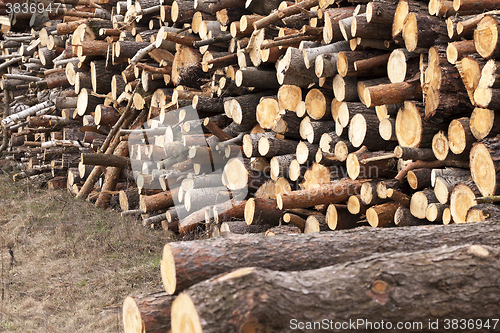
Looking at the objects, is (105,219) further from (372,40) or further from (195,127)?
(372,40)

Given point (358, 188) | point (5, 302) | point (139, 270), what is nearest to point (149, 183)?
point (139, 270)

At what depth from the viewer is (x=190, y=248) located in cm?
240

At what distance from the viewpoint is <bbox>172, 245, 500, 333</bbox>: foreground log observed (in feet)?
5.99

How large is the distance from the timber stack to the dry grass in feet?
1.87

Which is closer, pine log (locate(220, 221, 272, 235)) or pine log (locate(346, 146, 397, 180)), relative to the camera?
pine log (locate(346, 146, 397, 180))

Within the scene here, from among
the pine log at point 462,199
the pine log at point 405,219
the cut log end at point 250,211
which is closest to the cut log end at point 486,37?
the pine log at point 462,199

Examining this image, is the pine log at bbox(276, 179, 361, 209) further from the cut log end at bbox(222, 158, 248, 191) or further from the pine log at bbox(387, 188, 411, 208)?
the cut log end at bbox(222, 158, 248, 191)

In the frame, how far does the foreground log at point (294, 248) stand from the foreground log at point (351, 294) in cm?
33

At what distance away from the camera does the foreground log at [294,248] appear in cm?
234

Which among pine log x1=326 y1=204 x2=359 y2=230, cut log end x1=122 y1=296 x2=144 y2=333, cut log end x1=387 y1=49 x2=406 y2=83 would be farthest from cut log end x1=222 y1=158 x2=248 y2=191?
cut log end x1=122 y1=296 x2=144 y2=333

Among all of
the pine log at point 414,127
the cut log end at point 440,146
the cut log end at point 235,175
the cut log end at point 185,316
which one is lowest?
the cut log end at point 185,316

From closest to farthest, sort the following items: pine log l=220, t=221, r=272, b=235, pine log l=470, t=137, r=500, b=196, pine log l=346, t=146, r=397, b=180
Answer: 1. pine log l=470, t=137, r=500, b=196
2. pine log l=346, t=146, r=397, b=180
3. pine log l=220, t=221, r=272, b=235

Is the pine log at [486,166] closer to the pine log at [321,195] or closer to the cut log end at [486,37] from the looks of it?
the cut log end at [486,37]

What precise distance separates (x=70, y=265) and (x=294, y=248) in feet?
11.1
